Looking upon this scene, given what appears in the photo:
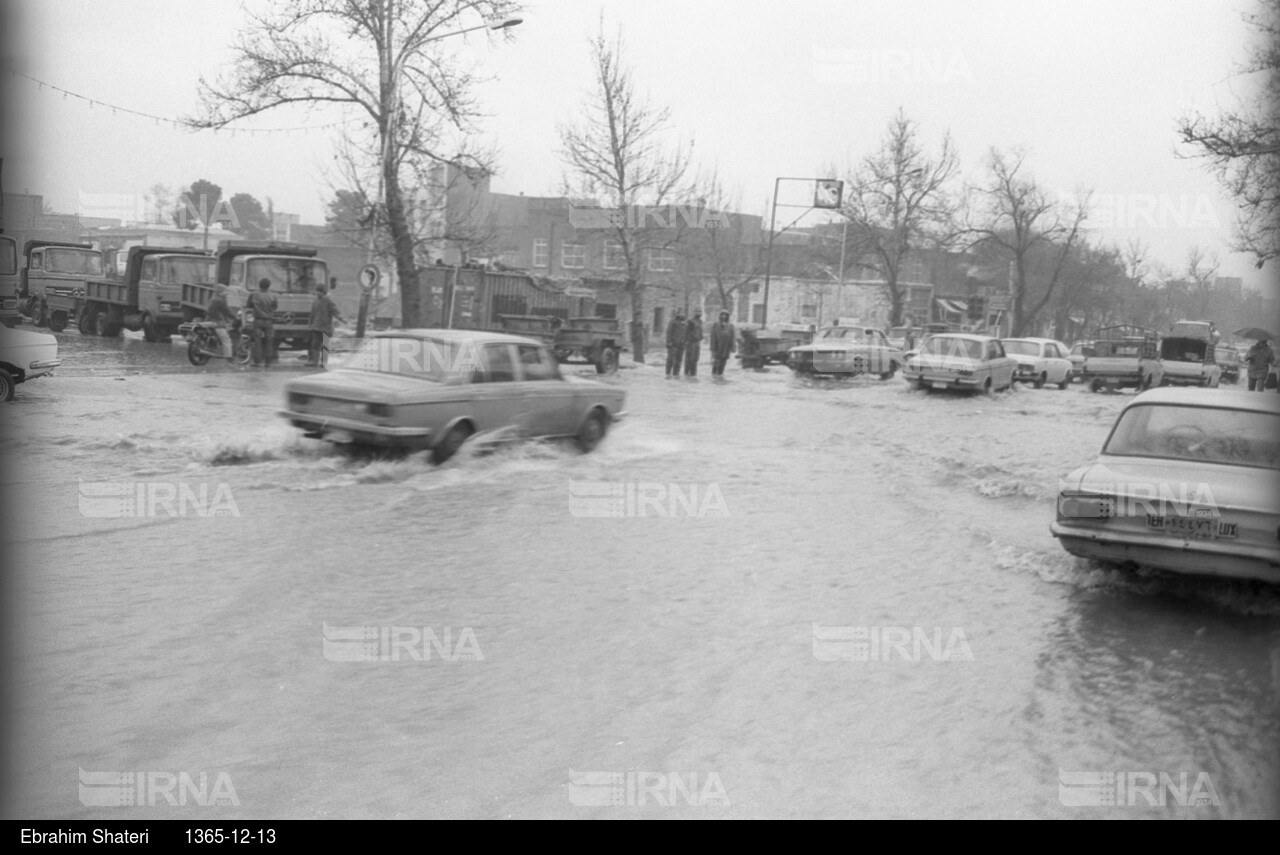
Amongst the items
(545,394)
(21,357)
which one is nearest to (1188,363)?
(545,394)

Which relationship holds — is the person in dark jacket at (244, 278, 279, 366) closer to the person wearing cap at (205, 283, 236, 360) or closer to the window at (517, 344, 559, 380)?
the person wearing cap at (205, 283, 236, 360)

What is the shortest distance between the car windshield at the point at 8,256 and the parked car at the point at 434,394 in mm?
2748

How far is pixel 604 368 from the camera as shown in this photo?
29.4m

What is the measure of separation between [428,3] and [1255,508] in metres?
26.8

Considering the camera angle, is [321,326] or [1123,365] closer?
[321,326]

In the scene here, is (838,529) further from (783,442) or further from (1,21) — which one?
(1,21)

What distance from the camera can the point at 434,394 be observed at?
441 inches

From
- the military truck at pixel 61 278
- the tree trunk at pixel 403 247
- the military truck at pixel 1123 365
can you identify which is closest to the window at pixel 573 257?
the tree trunk at pixel 403 247

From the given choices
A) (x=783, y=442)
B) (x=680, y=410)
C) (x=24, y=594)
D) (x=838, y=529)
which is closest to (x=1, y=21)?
(x=24, y=594)

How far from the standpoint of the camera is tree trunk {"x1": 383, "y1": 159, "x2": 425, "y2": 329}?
28688 millimetres

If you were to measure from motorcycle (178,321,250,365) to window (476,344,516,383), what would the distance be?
1279 centimetres

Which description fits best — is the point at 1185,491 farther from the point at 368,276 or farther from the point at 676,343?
the point at 676,343

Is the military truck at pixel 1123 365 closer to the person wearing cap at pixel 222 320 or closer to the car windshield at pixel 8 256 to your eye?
the person wearing cap at pixel 222 320

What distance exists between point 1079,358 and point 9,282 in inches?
1421
